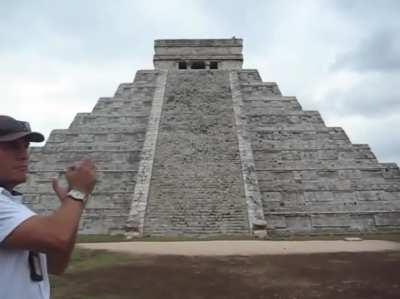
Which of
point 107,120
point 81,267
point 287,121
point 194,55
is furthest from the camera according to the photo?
point 194,55

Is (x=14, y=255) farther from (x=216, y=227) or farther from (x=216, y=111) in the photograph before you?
(x=216, y=111)

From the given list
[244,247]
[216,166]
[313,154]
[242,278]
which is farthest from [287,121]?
[242,278]

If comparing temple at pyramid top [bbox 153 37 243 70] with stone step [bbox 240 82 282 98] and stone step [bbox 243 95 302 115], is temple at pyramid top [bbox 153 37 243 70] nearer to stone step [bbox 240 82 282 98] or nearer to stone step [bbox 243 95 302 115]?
stone step [bbox 240 82 282 98]

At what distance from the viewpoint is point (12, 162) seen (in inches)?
85.4

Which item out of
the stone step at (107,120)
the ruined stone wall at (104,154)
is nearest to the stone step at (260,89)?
the ruined stone wall at (104,154)

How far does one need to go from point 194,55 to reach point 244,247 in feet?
→ 57.5

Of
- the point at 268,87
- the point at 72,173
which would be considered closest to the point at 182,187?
the point at 268,87

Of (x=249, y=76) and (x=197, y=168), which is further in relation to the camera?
(x=249, y=76)

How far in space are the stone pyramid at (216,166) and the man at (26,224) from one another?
12488 mm

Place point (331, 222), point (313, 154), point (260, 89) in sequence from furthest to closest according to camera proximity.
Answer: point (260, 89) → point (313, 154) → point (331, 222)

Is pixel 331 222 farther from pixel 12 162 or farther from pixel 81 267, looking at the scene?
pixel 12 162

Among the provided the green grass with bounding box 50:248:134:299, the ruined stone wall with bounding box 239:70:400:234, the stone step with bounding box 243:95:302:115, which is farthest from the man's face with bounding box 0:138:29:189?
the stone step with bounding box 243:95:302:115

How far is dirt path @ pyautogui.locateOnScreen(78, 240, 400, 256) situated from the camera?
10.6 metres

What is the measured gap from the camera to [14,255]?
1.99 meters
